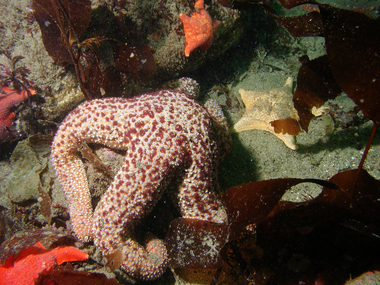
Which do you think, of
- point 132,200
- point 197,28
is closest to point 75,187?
point 132,200

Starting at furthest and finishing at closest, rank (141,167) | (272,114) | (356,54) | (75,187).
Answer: (272,114)
(75,187)
(141,167)
(356,54)

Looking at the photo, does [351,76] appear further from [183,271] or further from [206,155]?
[183,271]

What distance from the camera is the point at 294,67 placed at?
4656mm

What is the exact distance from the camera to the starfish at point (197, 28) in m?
3.34

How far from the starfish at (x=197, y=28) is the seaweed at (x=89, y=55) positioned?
0.70m

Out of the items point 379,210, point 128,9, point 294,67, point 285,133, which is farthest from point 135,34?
point 379,210

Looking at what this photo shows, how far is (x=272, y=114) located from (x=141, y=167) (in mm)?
2620

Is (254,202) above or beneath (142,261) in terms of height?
above

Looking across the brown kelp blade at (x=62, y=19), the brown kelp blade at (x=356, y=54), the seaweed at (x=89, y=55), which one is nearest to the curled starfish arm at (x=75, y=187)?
the seaweed at (x=89, y=55)

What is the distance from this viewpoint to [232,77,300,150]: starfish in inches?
139

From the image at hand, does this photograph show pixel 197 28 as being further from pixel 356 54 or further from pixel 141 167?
pixel 141 167

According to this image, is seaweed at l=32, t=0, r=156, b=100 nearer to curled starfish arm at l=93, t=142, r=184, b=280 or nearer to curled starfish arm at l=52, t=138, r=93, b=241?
curled starfish arm at l=52, t=138, r=93, b=241

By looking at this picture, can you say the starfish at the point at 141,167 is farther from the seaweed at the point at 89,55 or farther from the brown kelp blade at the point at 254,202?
the seaweed at the point at 89,55

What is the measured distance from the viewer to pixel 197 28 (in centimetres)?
335
